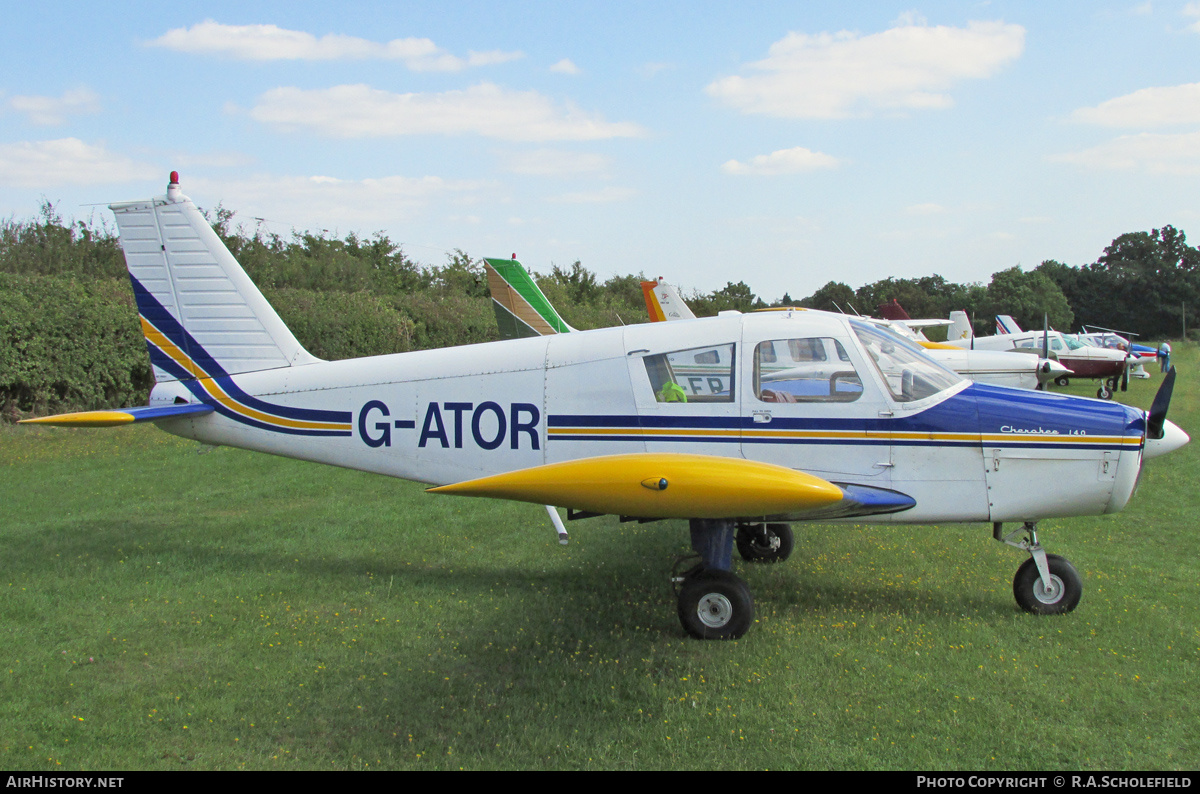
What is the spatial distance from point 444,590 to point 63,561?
350 cm

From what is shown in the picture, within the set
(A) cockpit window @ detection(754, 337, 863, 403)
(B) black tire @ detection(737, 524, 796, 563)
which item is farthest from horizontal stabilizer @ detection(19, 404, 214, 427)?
(B) black tire @ detection(737, 524, 796, 563)

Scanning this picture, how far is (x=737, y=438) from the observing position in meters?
5.63

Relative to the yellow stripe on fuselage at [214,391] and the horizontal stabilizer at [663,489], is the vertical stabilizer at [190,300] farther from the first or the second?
the horizontal stabilizer at [663,489]

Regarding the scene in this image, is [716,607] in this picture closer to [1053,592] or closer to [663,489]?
[663,489]

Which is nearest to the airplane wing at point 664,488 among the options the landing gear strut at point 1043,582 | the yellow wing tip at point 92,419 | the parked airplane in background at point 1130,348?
the landing gear strut at point 1043,582

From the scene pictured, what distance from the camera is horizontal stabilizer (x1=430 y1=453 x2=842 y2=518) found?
14.9 ft

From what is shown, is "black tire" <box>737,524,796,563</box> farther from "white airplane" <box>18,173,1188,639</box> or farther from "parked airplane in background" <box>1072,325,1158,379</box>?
"parked airplane in background" <box>1072,325,1158,379</box>

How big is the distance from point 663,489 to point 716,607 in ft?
4.76

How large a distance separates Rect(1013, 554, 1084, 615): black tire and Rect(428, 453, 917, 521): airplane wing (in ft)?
7.49

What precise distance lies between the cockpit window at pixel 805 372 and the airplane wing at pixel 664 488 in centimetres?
96

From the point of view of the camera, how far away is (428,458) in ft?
21.1

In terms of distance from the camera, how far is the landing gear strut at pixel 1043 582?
19.2ft

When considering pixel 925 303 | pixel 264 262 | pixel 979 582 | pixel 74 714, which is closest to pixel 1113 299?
pixel 925 303

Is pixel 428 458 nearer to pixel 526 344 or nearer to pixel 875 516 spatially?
pixel 526 344
